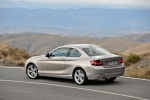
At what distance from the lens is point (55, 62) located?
14.4 m

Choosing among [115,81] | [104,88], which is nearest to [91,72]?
[104,88]

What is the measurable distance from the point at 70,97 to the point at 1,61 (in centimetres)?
1196

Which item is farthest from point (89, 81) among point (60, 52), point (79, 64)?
point (60, 52)

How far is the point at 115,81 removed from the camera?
14.6 meters

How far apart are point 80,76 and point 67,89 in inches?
42.0

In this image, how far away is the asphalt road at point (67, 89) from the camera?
436 inches

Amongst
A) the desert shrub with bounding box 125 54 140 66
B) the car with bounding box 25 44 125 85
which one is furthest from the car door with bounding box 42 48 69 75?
the desert shrub with bounding box 125 54 140 66

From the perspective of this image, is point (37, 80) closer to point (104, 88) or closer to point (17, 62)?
point (104, 88)

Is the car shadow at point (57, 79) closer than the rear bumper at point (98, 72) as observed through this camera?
Result: No

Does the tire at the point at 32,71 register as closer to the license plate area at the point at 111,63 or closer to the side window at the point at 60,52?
the side window at the point at 60,52

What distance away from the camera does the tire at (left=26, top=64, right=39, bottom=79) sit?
49.6 ft

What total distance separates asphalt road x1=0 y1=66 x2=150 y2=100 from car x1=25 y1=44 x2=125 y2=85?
0.98 ft

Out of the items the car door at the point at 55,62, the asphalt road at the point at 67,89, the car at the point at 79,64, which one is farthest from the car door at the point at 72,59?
the asphalt road at the point at 67,89

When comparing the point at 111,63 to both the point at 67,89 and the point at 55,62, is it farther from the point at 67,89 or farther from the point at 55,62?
the point at 55,62
